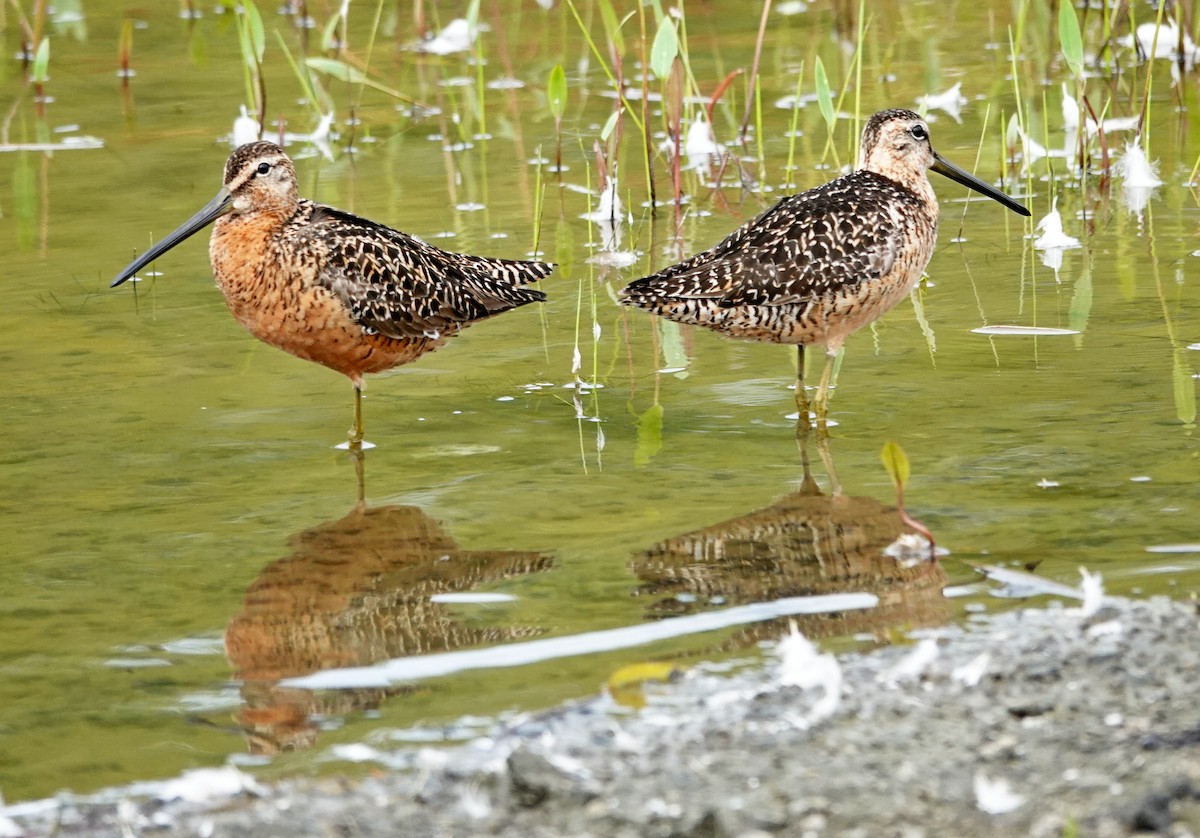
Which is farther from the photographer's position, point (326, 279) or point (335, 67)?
point (335, 67)

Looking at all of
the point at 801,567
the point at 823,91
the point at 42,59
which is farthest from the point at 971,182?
the point at 42,59

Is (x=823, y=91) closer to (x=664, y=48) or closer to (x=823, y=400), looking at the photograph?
(x=664, y=48)

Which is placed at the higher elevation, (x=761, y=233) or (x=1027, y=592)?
(x=761, y=233)

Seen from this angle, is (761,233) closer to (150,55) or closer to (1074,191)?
(1074,191)

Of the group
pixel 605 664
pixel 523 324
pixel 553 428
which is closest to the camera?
pixel 605 664

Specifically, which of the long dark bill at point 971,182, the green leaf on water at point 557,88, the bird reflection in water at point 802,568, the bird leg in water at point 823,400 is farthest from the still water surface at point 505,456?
the green leaf on water at point 557,88

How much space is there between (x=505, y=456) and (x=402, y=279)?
0.90m

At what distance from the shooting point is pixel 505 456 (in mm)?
6121

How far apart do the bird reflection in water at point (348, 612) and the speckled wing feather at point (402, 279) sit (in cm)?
98

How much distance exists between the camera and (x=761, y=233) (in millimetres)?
6488

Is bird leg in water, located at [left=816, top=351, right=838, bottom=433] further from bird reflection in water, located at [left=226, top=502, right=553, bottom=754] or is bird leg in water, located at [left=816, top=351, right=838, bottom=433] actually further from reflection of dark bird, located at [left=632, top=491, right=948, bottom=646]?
bird reflection in water, located at [left=226, top=502, right=553, bottom=754]

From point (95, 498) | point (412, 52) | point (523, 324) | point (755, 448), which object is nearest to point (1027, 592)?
point (755, 448)

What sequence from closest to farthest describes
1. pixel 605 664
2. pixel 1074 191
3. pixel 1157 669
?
pixel 1157 669 → pixel 605 664 → pixel 1074 191

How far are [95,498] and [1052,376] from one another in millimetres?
3497
